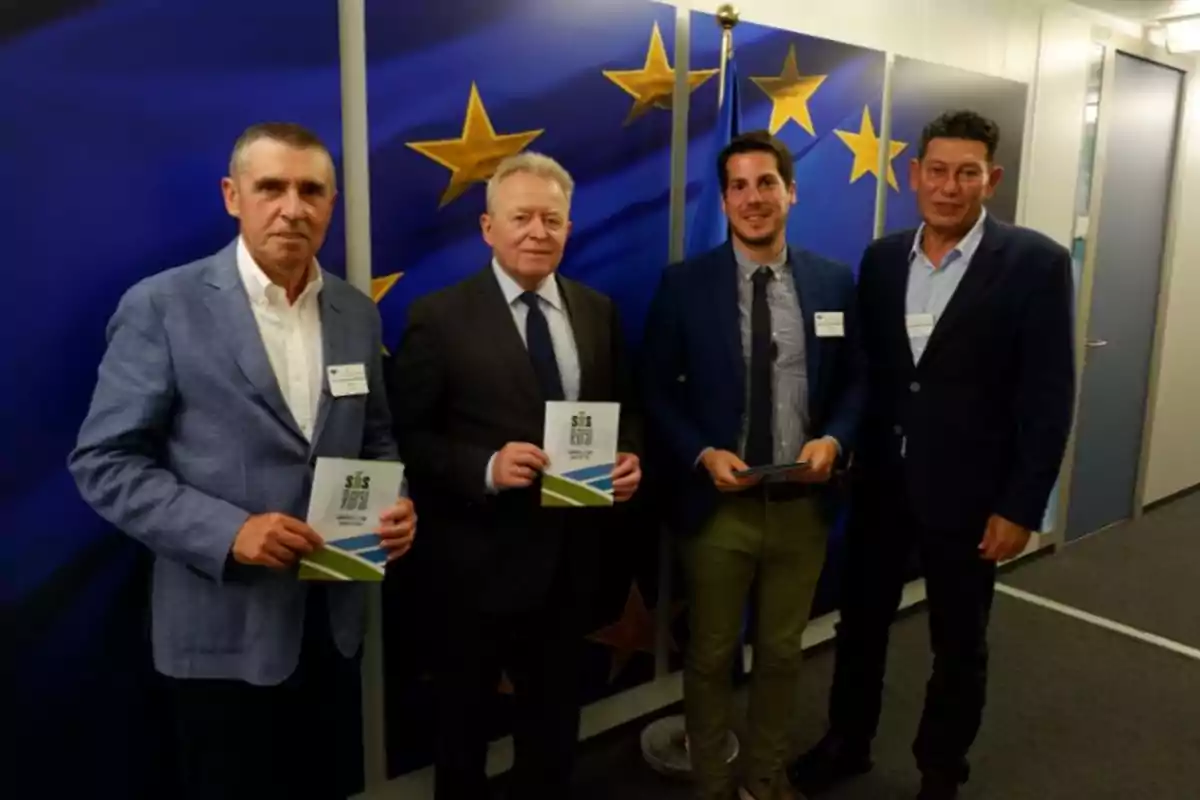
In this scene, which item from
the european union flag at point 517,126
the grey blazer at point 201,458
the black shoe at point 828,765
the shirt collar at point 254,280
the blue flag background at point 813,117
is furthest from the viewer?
the blue flag background at point 813,117

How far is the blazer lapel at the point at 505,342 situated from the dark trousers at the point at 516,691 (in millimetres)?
452

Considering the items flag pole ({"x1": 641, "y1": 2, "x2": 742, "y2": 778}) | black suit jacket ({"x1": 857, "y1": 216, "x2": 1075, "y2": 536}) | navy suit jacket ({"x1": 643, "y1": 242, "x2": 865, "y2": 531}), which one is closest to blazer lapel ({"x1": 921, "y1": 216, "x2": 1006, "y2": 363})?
black suit jacket ({"x1": 857, "y1": 216, "x2": 1075, "y2": 536})

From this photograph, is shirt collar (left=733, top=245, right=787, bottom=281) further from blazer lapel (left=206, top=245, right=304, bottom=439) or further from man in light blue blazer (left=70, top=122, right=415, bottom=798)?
blazer lapel (left=206, top=245, right=304, bottom=439)

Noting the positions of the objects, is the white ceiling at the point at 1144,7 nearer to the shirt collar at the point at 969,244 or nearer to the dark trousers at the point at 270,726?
the shirt collar at the point at 969,244

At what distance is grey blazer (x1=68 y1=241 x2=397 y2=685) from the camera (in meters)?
1.45

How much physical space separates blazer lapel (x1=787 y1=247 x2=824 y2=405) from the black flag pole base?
1080mm

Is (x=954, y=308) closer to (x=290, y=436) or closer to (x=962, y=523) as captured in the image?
(x=962, y=523)

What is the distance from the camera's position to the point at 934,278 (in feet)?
7.61

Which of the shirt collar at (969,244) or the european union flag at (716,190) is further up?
the european union flag at (716,190)

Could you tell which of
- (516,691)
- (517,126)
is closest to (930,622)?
(516,691)


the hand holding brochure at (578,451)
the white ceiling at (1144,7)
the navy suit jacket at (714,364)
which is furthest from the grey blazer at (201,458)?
the white ceiling at (1144,7)

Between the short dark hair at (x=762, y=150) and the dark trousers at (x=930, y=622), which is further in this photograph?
the dark trousers at (x=930, y=622)

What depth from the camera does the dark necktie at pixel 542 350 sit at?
191 cm

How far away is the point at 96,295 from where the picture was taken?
1709 millimetres
